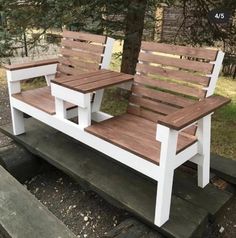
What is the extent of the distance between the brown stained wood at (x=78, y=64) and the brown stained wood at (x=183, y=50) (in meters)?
0.63

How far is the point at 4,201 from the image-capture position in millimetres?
2074

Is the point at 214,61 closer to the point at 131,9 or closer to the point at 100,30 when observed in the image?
the point at 131,9

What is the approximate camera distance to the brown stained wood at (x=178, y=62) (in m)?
Answer: 2.31

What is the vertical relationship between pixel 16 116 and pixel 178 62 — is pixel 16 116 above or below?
below

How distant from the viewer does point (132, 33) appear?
4227 millimetres

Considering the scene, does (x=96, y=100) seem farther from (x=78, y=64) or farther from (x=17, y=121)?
(x=17, y=121)

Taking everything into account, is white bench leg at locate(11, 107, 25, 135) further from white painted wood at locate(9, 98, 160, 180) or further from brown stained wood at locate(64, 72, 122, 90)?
brown stained wood at locate(64, 72, 122, 90)

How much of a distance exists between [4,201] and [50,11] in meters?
2.53

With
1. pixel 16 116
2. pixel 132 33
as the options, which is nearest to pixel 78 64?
pixel 16 116

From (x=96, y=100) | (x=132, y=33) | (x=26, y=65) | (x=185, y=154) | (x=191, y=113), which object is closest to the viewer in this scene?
(x=191, y=113)

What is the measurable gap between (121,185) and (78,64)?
4.66 feet

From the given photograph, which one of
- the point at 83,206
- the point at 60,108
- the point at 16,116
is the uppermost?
the point at 60,108

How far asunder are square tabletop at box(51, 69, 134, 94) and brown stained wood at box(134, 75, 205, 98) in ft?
0.33

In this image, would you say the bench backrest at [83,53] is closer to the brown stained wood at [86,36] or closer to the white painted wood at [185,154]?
the brown stained wood at [86,36]
